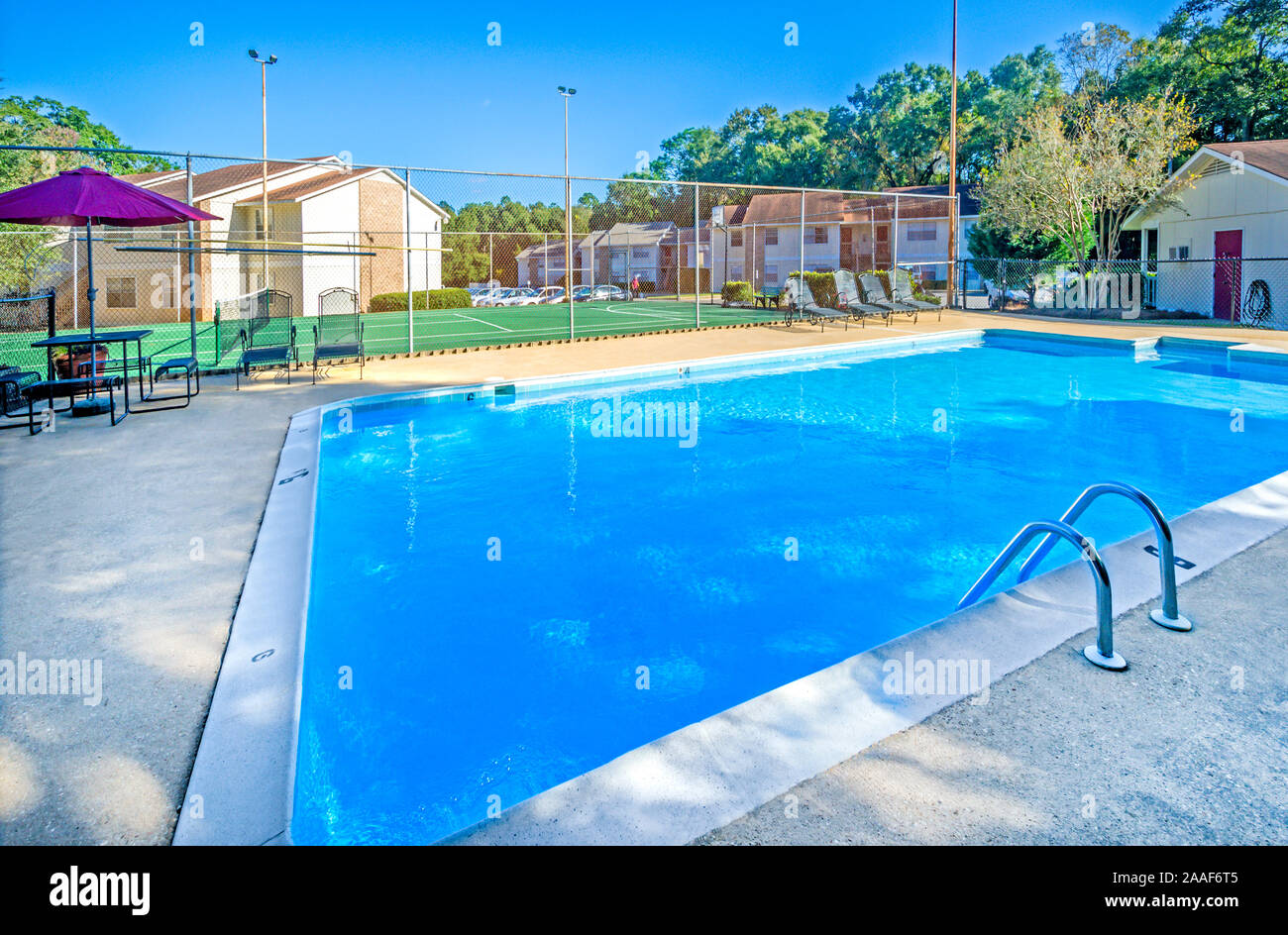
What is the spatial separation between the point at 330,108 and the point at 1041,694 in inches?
1216

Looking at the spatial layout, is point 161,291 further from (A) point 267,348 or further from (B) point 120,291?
(A) point 267,348

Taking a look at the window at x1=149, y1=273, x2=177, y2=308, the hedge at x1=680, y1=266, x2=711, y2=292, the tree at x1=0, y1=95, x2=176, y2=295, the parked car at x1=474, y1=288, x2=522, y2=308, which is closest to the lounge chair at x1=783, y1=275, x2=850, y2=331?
the tree at x1=0, y1=95, x2=176, y2=295

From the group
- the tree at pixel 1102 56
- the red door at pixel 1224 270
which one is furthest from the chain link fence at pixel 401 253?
the tree at pixel 1102 56

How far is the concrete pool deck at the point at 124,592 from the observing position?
2146 mm

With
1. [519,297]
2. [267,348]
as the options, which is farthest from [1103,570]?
[519,297]

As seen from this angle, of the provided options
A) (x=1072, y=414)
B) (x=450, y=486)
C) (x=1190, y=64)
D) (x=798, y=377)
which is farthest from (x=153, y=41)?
(x=1190, y=64)

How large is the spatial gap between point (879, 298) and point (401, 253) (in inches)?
728

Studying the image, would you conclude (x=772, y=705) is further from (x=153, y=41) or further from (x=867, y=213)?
(x=867, y=213)

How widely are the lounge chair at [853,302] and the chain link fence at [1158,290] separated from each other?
4.64 m

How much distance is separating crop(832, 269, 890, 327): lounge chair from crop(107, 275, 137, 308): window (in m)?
20.1

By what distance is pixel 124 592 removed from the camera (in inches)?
138

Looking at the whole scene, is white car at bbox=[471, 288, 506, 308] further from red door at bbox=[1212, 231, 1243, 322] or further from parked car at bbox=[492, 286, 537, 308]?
red door at bbox=[1212, 231, 1243, 322]
